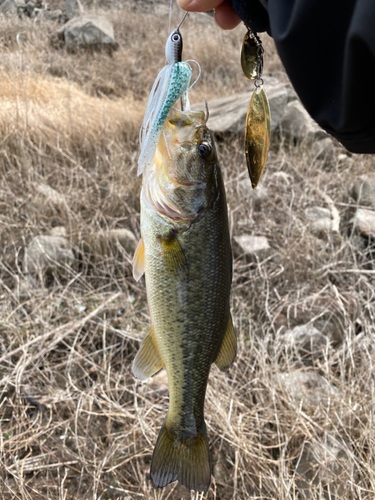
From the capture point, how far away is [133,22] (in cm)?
873

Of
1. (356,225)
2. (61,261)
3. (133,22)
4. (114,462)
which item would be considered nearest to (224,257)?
(114,462)

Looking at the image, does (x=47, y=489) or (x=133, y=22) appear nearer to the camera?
(x=47, y=489)

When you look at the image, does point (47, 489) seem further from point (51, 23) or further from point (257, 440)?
point (51, 23)

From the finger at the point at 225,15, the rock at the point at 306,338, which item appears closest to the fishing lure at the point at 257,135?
the finger at the point at 225,15

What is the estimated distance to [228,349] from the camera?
140 cm

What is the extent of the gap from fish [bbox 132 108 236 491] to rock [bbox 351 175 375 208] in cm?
373

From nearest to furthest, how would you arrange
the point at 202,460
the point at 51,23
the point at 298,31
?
the point at 298,31, the point at 202,460, the point at 51,23

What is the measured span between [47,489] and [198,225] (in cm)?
178

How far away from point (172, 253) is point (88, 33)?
24.7ft

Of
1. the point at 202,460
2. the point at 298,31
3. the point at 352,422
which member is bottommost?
the point at 352,422

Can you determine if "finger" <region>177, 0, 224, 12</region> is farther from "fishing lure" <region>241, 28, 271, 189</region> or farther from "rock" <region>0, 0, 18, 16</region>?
"rock" <region>0, 0, 18, 16</region>

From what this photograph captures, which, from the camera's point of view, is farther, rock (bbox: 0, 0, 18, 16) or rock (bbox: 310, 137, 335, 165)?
rock (bbox: 310, 137, 335, 165)

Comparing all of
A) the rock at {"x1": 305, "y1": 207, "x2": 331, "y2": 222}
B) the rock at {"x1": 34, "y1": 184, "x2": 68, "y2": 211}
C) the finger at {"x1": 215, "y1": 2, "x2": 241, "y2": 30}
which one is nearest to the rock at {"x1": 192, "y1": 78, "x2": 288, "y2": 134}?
the rock at {"x1": 305, "y1": 207, "x2": 331, "y2": 222}

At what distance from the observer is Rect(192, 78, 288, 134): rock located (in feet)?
18.0
